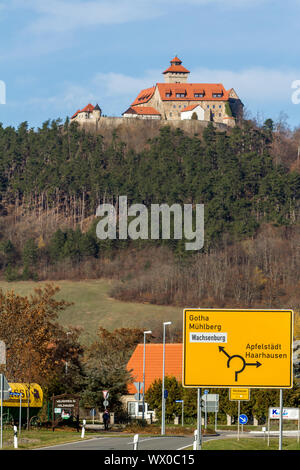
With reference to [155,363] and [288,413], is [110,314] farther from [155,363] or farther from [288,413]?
[288,413]

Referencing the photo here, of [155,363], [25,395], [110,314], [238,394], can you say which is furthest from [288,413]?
[110,314]

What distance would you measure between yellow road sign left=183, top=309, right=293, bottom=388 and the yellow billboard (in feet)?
95.7

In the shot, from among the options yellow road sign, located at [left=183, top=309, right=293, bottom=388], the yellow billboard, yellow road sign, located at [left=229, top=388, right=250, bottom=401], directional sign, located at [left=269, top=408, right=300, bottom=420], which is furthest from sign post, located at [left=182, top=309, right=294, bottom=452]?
the yellow billboard

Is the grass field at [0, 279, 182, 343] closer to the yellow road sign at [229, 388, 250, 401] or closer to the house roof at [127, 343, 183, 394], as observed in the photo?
the house roof at [127, 343, 183, 394]

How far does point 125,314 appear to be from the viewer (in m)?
181

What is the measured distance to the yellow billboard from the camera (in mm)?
51666

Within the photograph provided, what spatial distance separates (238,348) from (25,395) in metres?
31.4

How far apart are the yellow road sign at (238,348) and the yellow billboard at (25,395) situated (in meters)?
29.2

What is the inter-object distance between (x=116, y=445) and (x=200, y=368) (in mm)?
13379

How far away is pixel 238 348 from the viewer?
2372cm

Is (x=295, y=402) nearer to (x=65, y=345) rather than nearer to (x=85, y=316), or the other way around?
(x=65, y=345)

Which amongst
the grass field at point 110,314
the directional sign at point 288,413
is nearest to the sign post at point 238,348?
the directional sign at point 288,413

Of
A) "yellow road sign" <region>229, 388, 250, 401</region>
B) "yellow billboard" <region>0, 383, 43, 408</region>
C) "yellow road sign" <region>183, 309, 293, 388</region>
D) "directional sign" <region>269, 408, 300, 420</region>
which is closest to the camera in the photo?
"yellow road sign" <region>183, 309, 293, 388</region>
